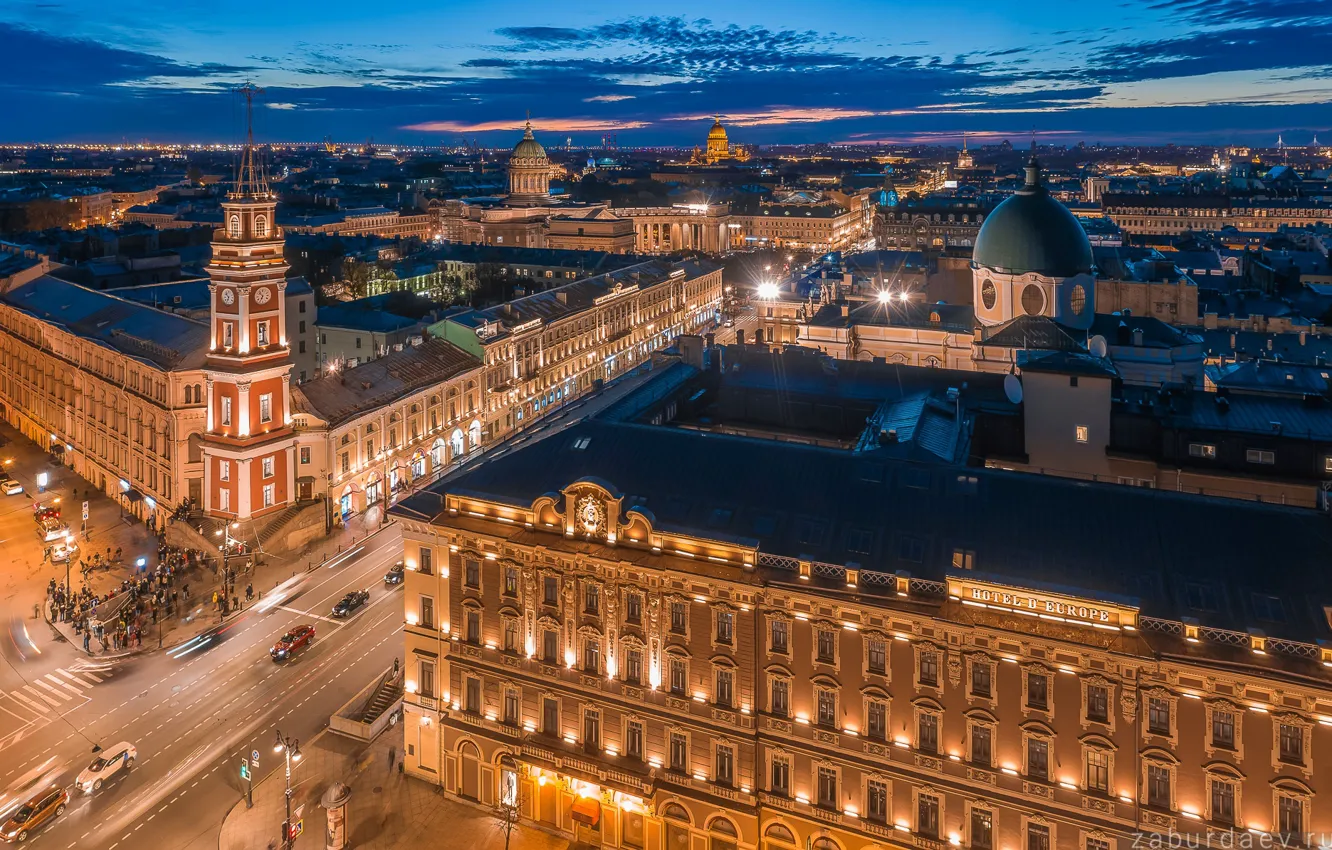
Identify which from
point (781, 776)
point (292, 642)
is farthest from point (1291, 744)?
point (292, 642)

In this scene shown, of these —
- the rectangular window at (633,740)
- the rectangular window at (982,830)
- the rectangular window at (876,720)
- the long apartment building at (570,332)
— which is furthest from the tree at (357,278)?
the rectangular window at (982,830)

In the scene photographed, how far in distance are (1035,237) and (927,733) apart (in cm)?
5211

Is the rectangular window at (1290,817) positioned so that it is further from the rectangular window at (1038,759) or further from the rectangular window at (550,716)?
the rectangular window at (550,716)

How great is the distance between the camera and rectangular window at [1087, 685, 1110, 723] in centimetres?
2984

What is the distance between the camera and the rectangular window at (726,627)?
34969 millimetres

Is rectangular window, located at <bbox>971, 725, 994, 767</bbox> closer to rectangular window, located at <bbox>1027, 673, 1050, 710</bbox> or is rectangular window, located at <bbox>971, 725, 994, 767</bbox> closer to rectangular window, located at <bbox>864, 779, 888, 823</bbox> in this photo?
rectangular window, located at <bbox>1027, 673, 1050, 710</bbox>

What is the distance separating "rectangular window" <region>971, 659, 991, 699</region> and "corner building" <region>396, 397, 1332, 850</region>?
3.9 inches

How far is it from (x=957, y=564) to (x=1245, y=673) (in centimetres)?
910

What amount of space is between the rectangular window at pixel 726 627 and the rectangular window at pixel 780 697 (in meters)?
2.19

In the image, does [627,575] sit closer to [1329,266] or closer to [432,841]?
[432,841]

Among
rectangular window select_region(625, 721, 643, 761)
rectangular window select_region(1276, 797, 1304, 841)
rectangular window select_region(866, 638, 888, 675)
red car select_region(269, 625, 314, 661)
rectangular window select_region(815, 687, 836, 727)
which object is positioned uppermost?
rectangular window select_region(866, 638, 888, 675)

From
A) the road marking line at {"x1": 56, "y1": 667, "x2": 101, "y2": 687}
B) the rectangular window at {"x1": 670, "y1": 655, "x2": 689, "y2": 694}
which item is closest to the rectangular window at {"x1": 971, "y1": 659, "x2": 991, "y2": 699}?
the rectangular window at {"x1": 670, "y1": 655, "x2": 689, "y2": 694}

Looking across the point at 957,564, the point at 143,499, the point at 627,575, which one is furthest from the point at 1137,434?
the point at 143,499

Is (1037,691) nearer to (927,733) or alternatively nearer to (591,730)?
(927,733)
